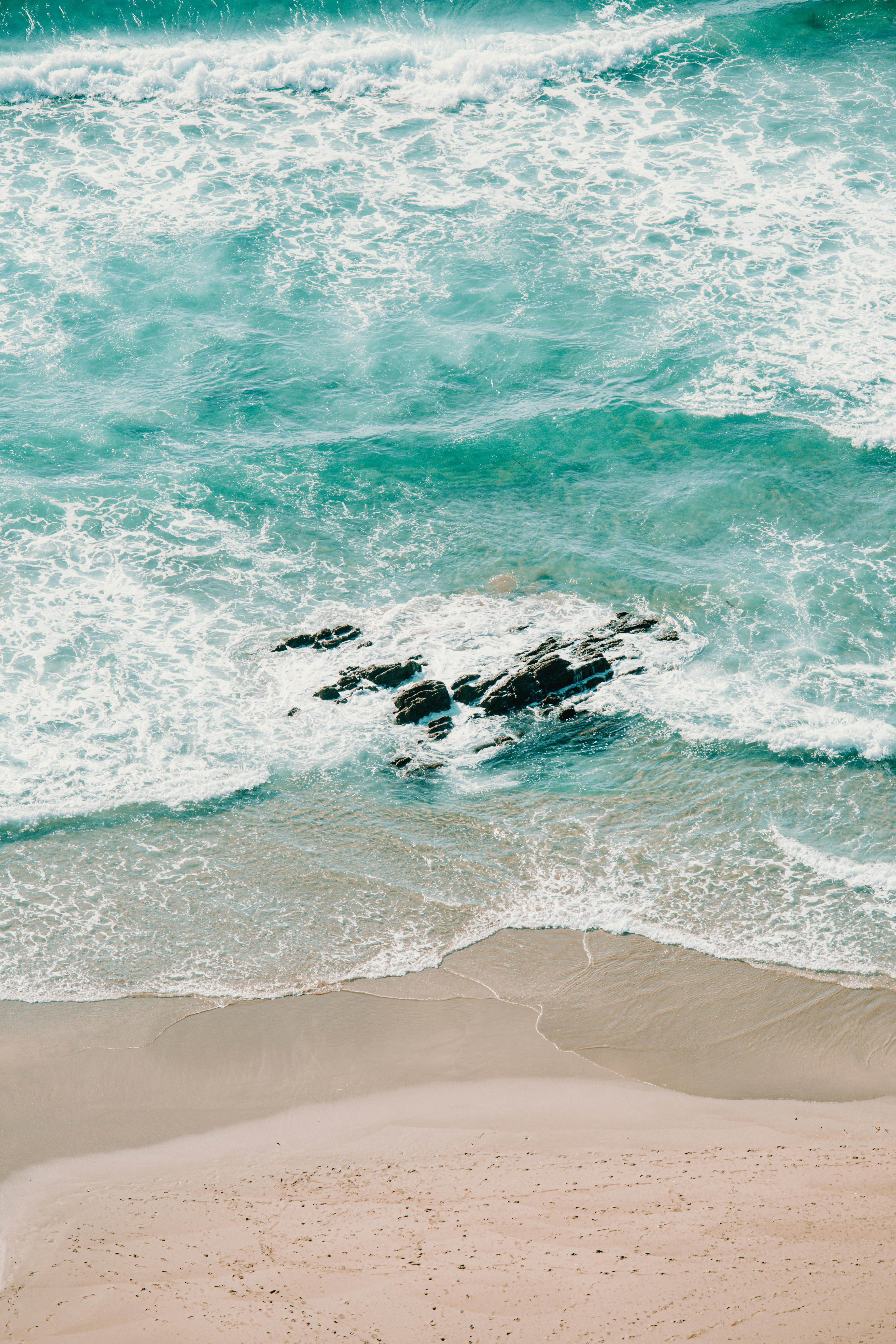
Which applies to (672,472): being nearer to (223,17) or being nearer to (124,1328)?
(124,1328)

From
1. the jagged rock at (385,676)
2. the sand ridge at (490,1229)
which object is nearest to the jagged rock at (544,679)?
the jagged rock at (385,676)

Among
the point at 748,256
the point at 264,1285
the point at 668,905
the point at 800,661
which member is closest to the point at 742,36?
the point at 748,256

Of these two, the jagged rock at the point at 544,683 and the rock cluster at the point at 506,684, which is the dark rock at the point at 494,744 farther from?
the jagged rock at the point at 544,683

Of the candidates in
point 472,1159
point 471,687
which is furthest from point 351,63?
point 472,1159

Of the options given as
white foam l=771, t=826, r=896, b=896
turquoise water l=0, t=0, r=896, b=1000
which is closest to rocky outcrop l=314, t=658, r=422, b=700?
turquoise water l=0, t=0, r=896, b=1000

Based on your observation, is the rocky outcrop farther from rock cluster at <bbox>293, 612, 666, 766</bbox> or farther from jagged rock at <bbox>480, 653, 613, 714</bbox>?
jagged rock at <bbox>480, 653, 613, 714</bbox>
